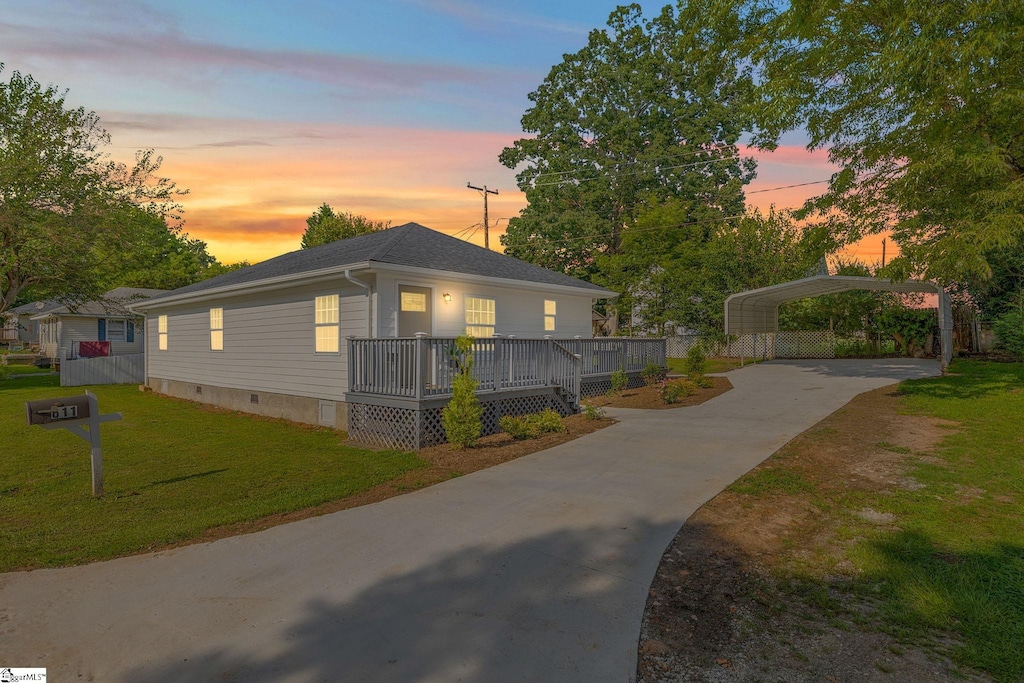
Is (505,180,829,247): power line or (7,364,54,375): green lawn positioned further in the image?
(7,364,54,375): green lawn

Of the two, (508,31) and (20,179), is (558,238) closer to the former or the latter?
(508,31)

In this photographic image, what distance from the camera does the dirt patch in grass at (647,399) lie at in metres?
13.3

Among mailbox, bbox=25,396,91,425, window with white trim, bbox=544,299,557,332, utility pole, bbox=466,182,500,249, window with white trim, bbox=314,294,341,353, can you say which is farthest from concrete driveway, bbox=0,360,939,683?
utility pole, bbox=466,182,500,249

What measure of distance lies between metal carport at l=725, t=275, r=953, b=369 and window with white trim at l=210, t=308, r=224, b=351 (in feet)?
60.2

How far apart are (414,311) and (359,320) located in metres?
1.36

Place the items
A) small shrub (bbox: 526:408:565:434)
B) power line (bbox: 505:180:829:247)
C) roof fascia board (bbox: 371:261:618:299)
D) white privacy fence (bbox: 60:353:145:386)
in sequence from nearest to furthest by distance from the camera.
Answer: small shrub (bbox: 526:408:565:434)
roof fascia board (bbox: 371:261:618:299)
white privacy fence (bbox: 60:353:145:386)
power line (bbox: 505:180:829:247)

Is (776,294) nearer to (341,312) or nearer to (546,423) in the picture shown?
(546,423)

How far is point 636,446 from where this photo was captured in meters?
8.95

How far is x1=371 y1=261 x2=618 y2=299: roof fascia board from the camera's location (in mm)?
10883

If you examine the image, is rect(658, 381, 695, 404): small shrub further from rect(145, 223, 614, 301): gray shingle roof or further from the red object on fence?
the red object on fence

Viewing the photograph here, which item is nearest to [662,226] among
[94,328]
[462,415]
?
[462,415]

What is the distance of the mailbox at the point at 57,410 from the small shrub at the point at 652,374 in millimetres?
13142

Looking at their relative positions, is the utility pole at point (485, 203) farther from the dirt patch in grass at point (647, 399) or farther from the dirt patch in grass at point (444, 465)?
the dirt patch in grass at point (444, 465)

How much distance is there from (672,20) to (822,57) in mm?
25594
